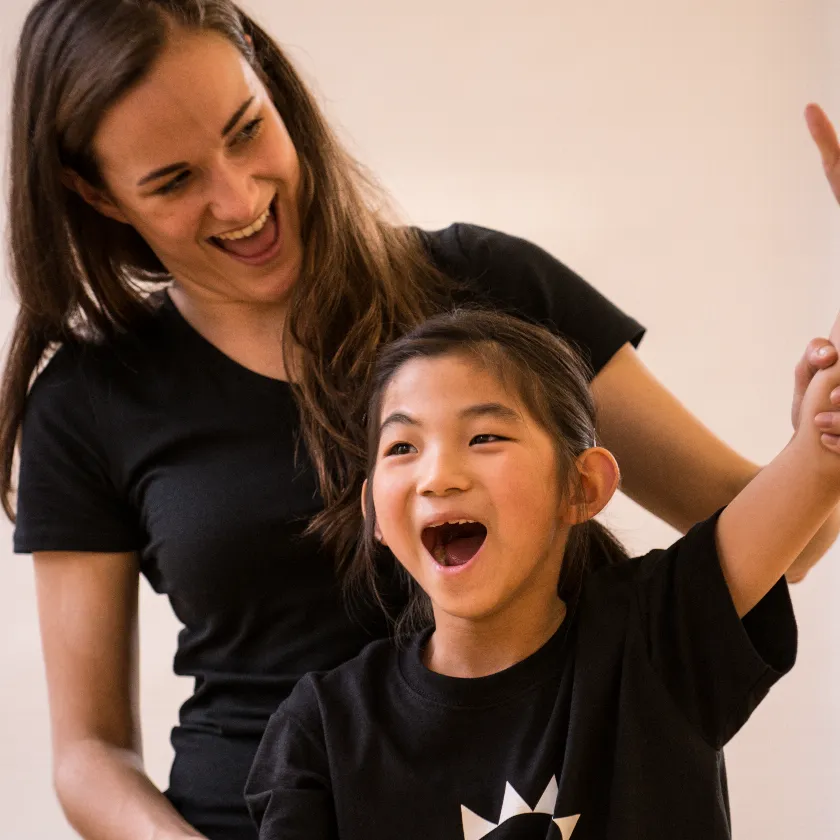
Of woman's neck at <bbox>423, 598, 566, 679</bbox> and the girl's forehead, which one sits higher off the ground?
the girl's forehead

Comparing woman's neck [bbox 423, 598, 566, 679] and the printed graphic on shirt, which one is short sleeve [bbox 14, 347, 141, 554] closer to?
woman's neck [bbox 423, 598, 566, 679]

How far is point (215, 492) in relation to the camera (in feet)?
4.44

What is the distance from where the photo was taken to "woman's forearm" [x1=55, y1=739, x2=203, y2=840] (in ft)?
4.26

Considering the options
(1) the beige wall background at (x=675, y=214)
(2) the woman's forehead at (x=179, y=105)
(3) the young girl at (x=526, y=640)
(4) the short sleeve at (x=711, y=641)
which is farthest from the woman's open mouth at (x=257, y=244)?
(1) the beige wall background at (x=675, y=214)

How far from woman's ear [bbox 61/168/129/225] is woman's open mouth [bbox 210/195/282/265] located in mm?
146

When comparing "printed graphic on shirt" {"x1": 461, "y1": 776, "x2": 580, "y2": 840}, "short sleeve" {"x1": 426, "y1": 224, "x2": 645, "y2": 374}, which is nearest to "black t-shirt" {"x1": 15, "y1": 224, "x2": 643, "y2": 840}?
"short sleeve" {"x1": 426, "y1": 224, "x2": 645, "y2": 374}

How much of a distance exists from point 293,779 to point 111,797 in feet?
1.04

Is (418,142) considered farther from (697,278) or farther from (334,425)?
(334,425)

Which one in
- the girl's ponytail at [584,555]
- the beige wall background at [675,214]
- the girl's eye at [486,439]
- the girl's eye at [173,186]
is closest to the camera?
the girl's eye at [486,439]

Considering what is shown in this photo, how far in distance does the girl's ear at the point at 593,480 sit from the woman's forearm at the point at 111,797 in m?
0.51

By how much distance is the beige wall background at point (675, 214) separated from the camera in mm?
2174

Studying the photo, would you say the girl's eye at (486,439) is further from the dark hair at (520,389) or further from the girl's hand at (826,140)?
the girl's hand at (826,140)

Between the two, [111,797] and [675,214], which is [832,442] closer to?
[111,797]

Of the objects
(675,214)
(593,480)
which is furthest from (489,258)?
(675,214)
